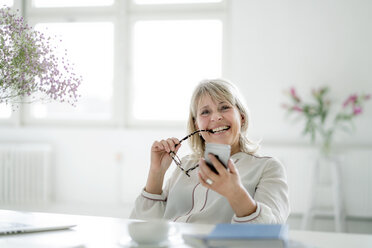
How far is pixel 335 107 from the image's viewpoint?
3992mm

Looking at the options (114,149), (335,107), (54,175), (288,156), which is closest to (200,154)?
(288,156)

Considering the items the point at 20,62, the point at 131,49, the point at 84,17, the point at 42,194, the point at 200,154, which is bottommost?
the point at 42,194

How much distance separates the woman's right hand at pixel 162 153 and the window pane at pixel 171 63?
2908 millimetres

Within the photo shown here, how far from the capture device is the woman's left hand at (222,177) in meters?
1.15

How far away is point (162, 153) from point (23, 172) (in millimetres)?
3167

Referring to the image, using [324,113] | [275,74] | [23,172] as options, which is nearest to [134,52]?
[275,74]

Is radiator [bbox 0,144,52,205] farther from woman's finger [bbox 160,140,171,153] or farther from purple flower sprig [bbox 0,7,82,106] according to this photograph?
purple flower sprig [bbox 0,7,82,106]

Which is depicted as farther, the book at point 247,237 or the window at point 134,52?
the window at point 134,52

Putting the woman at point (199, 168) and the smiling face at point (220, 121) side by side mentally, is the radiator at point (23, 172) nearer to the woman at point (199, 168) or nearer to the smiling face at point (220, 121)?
the woman at point (199, 168)

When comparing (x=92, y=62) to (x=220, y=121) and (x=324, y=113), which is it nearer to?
(x=324, y=113)

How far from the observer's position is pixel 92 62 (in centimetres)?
468

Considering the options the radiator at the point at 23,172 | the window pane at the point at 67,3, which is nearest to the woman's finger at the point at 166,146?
the radiator at the point at 23,172

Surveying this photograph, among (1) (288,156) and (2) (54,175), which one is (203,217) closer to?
(1) (288,156)

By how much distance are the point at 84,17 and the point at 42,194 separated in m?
1.83
